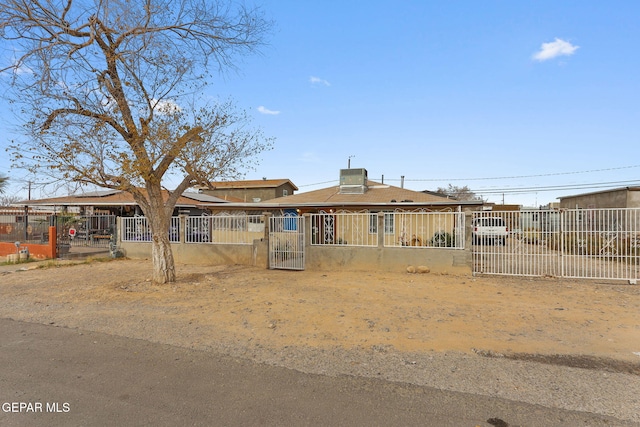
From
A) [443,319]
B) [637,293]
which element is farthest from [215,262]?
[637,293]

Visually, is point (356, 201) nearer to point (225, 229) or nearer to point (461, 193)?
point (225, 229)

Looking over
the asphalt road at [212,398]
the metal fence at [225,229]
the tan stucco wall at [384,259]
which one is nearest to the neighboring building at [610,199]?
the tan stucco wall at [384,259]

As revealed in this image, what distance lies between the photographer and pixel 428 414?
10.4 feet

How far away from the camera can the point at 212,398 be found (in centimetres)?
344

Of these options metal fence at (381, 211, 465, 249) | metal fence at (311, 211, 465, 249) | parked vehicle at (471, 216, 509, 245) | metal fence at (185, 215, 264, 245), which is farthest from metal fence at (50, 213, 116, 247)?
parked vehicle at (471, 216, 509, 245)

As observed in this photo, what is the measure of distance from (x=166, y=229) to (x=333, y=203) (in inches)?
384

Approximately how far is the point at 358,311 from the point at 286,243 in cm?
588

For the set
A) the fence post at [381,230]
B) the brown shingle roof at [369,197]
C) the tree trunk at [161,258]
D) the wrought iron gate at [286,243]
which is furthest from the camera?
the brown shingle roof at [369,197]

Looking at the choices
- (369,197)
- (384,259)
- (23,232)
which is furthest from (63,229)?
(384,259)

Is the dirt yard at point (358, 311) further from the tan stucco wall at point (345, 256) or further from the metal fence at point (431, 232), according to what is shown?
the metal fence at point (431, 232)

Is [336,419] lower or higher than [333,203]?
lower

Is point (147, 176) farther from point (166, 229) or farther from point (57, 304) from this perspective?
point (57, 304)

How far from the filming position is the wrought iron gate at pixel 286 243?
39.6ft

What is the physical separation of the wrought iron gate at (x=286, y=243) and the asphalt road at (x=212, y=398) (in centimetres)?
751
